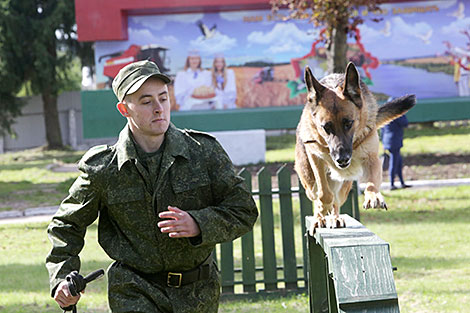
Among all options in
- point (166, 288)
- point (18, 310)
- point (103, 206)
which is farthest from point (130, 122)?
point (18, 310)

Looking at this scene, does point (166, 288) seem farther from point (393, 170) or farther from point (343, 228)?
point (393, 170)

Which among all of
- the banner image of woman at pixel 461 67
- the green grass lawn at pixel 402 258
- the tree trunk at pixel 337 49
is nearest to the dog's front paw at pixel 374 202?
the green grass lawn at pixel 402 258

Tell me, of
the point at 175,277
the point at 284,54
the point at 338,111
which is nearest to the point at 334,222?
the point at 338,111

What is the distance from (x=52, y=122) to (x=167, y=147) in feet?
94.5

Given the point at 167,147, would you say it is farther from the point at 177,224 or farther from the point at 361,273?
the point at 361,273

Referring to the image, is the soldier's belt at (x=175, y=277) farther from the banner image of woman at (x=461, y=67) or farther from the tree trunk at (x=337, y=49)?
the banner image of woman at (x=461, y=67)

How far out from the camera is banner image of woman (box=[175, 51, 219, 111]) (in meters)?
19.4

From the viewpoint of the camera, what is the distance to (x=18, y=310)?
7242 millimetres

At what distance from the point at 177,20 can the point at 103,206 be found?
16.5 m

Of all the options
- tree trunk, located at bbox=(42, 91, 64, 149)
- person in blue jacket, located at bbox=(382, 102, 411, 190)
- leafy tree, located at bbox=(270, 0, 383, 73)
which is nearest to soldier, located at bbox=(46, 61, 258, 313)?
leafy tree, located at bbox=(270, 0, 383, 73)

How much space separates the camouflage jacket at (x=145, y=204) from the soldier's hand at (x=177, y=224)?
0.51 feet

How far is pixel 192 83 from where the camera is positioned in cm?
1947

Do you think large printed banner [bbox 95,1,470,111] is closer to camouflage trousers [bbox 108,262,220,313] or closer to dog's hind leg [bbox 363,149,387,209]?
dog's hind leg [bbox 363,149,387,209]

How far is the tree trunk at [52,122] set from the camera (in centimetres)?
3075
